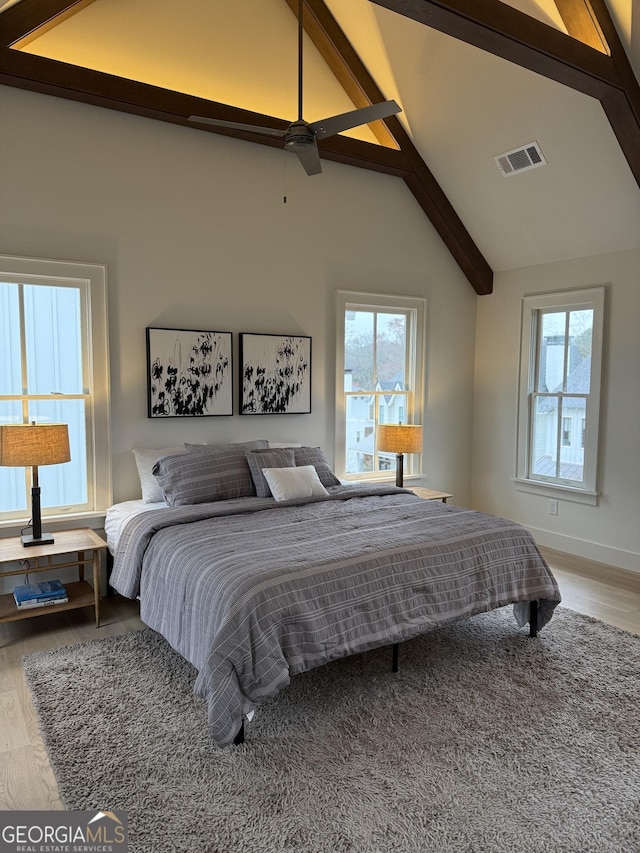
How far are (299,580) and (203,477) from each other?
145cm

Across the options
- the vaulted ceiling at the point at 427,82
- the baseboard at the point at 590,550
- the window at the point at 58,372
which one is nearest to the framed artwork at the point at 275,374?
the window at the point at 58,372

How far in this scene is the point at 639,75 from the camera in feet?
12.0

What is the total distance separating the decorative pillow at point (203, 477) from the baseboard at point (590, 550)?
2.85 m

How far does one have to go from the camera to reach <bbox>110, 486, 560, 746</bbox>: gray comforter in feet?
7.79

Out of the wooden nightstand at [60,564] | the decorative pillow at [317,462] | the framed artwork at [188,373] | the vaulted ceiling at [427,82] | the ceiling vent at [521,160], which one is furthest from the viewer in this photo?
the ceiling vent at [521,160]

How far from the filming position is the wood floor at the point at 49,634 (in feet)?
7.17

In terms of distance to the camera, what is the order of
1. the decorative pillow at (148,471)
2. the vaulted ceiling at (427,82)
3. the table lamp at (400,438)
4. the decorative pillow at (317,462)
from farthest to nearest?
the table lamp at (400,438) → the decorative pillow at (317,462) → the decorative pillow at (148,471) → the vaulted ceiling at (427,82)

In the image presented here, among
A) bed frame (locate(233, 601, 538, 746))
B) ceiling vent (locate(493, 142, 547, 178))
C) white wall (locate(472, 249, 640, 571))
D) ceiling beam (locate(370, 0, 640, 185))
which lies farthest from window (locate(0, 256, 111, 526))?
white wall (locate(472, 249, 640, 571))

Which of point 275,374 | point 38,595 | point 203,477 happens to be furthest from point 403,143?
point 38,595

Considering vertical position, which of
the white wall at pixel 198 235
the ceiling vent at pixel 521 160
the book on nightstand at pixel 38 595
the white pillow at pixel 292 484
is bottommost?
the book on nightstand at pixel 38 595

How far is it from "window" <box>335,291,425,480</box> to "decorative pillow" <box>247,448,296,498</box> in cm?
103

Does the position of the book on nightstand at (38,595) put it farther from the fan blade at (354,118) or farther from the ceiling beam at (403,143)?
the ceiling beam at (403,143)

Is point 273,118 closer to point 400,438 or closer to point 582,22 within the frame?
point 582,22

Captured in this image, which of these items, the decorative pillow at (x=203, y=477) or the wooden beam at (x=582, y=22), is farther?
the decorative pillow at (x=203, y=477)
